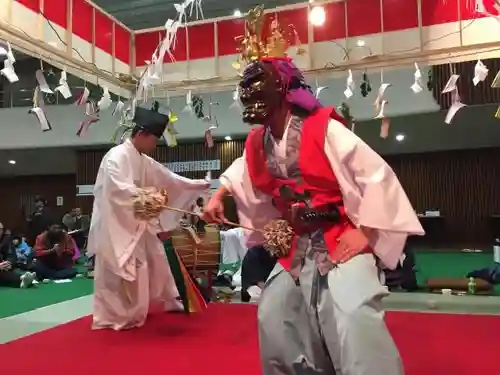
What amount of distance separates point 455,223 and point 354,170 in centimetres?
969

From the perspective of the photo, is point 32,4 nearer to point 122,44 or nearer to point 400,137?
point 122,44

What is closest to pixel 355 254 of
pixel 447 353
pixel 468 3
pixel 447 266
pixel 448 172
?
pixel 447 353

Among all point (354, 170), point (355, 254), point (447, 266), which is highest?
point (354, 170)

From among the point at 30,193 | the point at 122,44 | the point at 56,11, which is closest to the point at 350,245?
the point at 56,11

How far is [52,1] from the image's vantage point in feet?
16.4

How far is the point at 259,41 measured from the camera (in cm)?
177

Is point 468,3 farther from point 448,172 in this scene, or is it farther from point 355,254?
point 448,172

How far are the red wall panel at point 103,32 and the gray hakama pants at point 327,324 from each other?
4.95 m

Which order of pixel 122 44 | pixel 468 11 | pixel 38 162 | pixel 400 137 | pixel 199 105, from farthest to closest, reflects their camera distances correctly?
1. pixel 38 162
2. pixel 400 137
3. pixel 122 44
4. pixel 199 105
5. pixel 468 11

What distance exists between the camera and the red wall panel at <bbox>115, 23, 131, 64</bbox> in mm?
6137

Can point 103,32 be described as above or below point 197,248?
above

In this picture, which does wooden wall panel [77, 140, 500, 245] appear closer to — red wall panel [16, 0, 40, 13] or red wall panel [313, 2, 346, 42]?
red wall panel [313, 2, 346, 42]

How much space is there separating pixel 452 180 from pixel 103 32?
293 inches

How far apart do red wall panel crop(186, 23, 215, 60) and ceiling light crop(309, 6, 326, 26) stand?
1.25m
